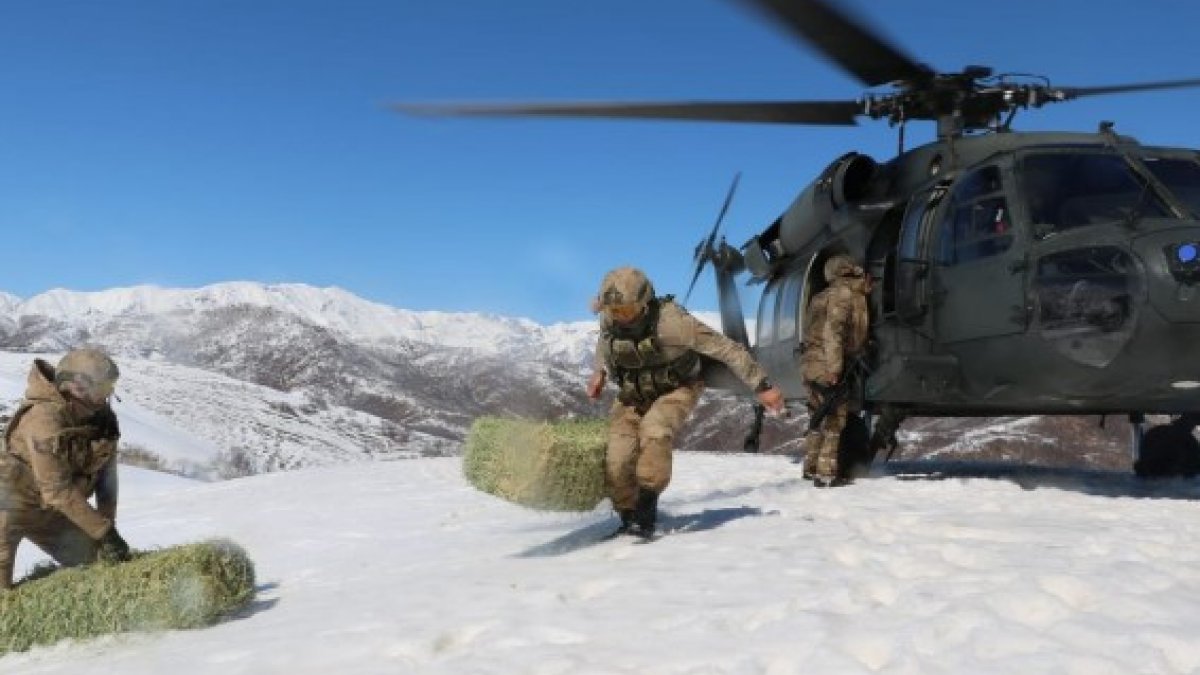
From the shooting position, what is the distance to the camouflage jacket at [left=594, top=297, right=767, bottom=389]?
7168 millimetres

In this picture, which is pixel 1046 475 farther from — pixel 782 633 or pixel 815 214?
pixel 782 633

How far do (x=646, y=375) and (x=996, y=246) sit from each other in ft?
12.0

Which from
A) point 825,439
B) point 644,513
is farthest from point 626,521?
point 825,439

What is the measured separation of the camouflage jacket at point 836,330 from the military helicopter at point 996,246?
9.3 inches

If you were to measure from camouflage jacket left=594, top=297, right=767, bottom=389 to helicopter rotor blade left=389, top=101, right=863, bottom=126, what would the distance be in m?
2.55

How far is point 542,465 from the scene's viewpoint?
741 cm

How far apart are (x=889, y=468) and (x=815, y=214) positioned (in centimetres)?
319

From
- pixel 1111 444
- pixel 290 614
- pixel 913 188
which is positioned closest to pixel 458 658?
pixel 290 614

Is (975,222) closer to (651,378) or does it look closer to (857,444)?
(857,444)

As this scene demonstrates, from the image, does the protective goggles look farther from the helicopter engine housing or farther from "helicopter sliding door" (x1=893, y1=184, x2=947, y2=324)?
the helicopter engine housing

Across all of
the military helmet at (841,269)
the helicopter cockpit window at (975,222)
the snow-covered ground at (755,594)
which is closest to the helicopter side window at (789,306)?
the military helmet at (841,269)

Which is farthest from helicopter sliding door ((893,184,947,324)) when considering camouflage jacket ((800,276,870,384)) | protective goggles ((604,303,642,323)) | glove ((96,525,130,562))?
glove ((96,525,130,562))

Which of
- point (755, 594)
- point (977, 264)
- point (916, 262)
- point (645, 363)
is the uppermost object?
point (916, 262)

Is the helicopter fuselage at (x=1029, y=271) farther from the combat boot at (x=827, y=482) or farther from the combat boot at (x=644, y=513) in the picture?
the combat boot at (x=644, y=513)
